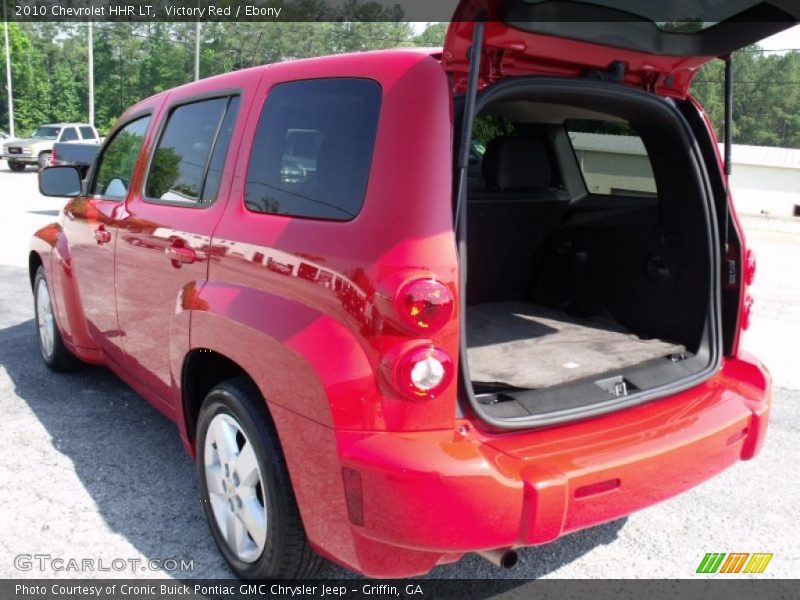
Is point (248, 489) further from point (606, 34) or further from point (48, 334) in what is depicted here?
point (48, 334)

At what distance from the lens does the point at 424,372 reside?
2127 millimetres

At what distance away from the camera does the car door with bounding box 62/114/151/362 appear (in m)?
3.87

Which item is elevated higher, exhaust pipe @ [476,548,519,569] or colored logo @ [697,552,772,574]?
exhaust pipe @ [476,548,519,569]

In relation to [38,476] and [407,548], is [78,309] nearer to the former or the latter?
[38,476]

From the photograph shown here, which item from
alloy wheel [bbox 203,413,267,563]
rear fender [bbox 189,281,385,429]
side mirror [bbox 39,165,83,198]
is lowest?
alloy wheel [bbox 203,413,267,563]

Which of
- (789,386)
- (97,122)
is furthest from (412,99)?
(97,122)

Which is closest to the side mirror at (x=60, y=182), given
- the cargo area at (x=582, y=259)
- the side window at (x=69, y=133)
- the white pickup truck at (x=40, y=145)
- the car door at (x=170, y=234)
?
the car door at (x=170, y=234)

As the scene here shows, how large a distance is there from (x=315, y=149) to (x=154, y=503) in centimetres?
189

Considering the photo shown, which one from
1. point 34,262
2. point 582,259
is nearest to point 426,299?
point 582,259

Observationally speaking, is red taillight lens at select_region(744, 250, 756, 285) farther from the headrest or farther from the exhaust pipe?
the exhaust pipe

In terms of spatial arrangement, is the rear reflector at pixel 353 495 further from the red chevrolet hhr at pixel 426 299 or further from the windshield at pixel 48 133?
the windshield at pixel 48 133

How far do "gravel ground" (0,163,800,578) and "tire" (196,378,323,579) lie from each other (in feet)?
0.78

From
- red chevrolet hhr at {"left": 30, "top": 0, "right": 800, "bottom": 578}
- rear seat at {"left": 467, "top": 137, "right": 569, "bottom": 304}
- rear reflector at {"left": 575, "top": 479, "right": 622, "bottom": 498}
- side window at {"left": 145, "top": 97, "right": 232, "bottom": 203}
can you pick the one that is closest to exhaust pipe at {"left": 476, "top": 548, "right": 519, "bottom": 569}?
red chevrolet hhr at {"left": 30, "top": 0, "right": 800, "bottom": 578}

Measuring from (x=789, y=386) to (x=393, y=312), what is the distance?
4.29 metres
